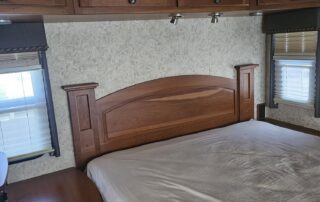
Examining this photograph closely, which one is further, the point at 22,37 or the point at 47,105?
the point at 47,105

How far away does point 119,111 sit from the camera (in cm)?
211

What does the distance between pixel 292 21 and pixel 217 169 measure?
141 centimetres

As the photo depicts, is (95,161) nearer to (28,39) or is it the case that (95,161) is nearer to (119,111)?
(119,111)

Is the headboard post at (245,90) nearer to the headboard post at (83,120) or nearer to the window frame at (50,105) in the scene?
the headboard post at (83,120)

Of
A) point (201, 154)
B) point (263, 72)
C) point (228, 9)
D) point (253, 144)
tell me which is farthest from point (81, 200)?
point (263, 72)

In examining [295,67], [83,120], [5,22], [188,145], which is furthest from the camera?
Result: [295,67]

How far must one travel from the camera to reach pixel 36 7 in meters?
1.35

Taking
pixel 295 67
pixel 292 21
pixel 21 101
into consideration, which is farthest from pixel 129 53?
pixel 295 67

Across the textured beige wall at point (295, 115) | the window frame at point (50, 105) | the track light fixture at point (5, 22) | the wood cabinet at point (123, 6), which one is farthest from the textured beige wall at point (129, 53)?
the textured beige wall at point (295, 115)

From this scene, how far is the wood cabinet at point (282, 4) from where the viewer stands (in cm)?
198

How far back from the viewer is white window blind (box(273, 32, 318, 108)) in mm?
2438

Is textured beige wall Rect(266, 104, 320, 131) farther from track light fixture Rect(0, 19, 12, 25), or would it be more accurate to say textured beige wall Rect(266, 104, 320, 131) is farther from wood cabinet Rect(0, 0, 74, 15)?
track light fixture Rect(0, 19, 12, 25)

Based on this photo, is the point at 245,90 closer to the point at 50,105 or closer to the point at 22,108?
the point at 50,105

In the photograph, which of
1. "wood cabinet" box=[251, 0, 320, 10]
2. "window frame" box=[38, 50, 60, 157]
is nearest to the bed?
"window frame" box=[38, 50, 60, 157]
